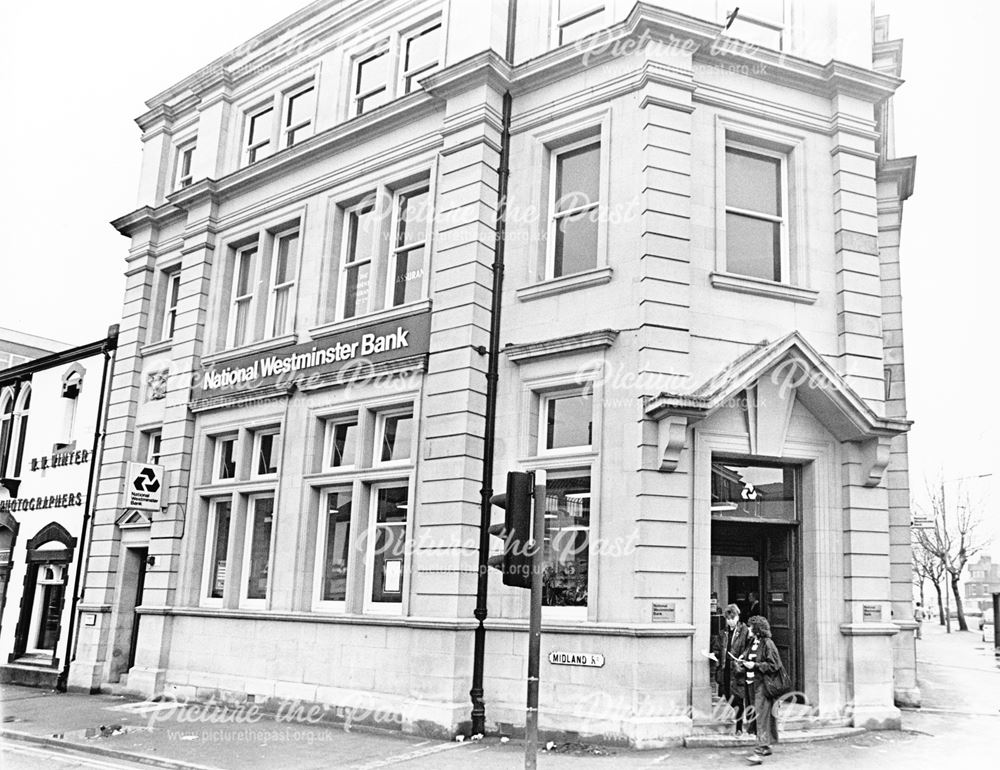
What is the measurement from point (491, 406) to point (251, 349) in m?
6.29

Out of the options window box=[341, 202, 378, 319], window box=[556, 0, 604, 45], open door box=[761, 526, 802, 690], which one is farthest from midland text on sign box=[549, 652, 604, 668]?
window box=[556, 0, 604, 45]

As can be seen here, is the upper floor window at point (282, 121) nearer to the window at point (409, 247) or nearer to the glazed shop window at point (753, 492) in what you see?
the window at point (409, 247)

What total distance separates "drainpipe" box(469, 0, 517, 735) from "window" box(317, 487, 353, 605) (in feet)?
10.2

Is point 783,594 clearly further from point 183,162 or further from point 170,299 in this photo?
point 183,162

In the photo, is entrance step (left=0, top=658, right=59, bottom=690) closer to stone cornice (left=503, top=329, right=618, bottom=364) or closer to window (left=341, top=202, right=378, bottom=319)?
window (left=341, top=202, right=378, bottom=319)

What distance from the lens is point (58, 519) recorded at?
74.8 ft

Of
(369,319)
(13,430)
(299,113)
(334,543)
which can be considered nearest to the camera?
(369,319)

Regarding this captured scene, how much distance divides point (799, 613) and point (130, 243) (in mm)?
17843

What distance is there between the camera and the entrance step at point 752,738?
1252cm

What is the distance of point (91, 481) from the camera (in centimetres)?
2212

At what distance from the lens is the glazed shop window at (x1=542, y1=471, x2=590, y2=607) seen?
46.0ft

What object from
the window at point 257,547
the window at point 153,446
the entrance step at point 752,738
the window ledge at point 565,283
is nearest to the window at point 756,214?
the window ledge at point 565,283

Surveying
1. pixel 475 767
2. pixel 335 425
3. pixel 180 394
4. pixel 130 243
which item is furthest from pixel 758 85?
pixel 130 243

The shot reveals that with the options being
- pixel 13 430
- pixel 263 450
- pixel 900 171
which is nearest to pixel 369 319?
pixel 263 450
